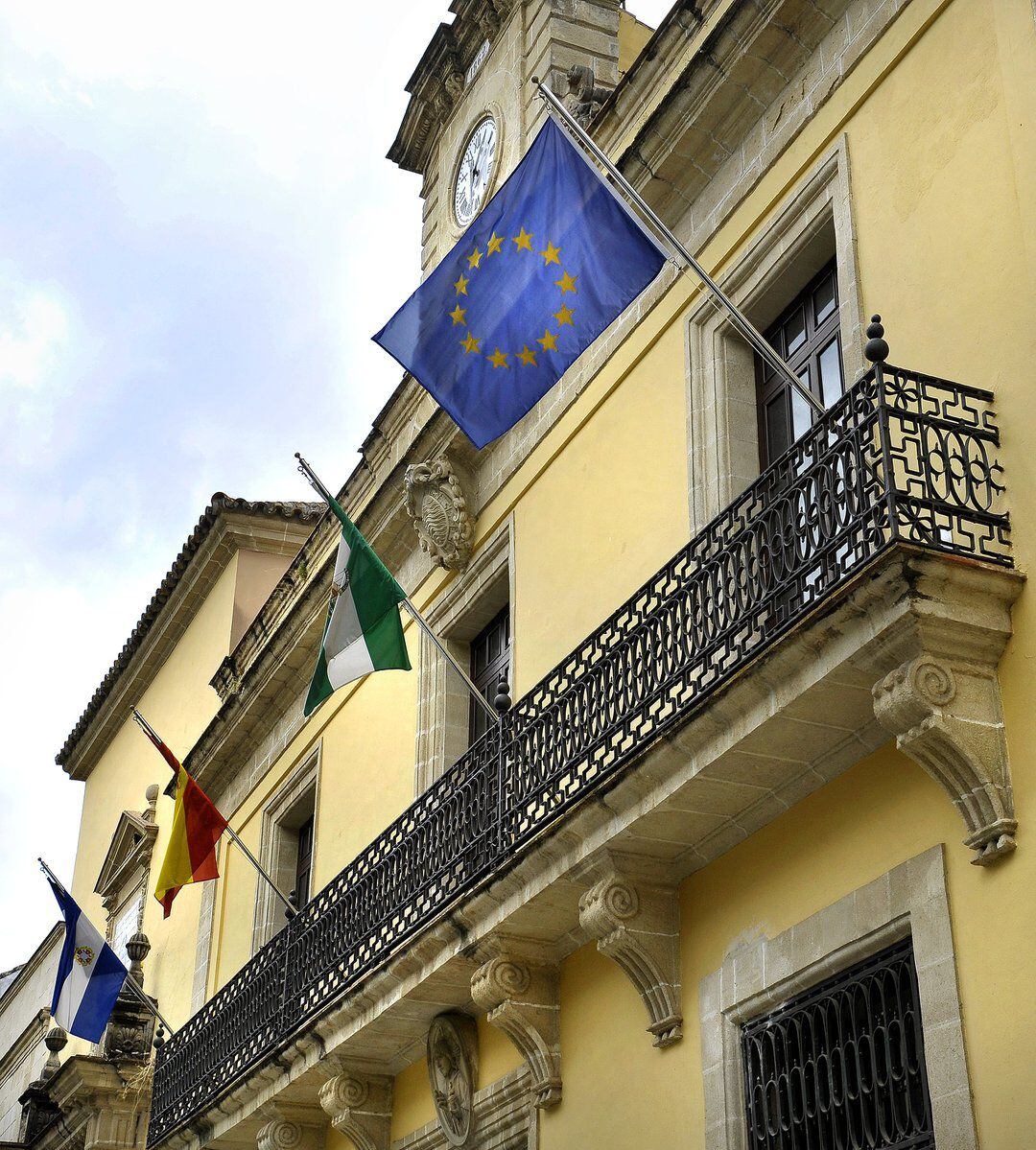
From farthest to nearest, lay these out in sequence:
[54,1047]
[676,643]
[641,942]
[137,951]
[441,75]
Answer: [54,1047] < [137,951] < [441,75] < [641,942] < [676,643]

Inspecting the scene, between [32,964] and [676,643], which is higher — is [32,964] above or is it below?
above

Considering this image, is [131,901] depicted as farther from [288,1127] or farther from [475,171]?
[475,171]

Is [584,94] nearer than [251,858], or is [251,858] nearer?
[584,94]

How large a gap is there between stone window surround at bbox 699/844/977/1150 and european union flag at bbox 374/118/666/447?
128 inches

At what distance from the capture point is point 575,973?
10117 mm

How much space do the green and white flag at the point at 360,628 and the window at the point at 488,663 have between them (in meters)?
1.52

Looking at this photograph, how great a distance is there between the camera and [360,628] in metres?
11.5

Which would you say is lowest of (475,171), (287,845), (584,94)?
(287,845)

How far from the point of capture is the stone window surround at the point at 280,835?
16016mm

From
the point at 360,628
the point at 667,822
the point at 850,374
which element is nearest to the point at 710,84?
the point at 850,374

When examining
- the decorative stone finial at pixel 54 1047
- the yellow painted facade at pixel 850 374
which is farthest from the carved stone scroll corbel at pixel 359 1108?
the decorative stone finial at pixel 54 1047

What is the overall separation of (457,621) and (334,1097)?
11.5ft

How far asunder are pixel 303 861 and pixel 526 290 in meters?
8.13

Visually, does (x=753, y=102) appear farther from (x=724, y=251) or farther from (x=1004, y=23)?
(x=1004, y=23)
